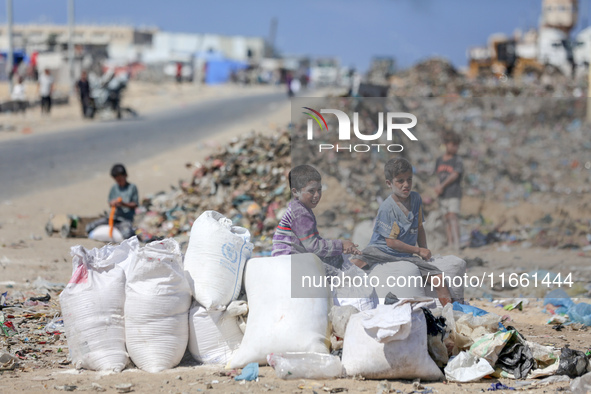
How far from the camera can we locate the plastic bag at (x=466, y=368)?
12.5ft

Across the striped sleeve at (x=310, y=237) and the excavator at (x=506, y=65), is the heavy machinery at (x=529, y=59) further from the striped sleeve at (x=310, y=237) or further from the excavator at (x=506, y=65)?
the striped sleeve at (x=310, y=237)

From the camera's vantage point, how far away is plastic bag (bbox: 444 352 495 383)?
3813 millimetres

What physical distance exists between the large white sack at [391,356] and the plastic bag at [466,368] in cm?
11

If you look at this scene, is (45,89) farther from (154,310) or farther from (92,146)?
(154,310)

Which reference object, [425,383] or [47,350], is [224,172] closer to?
[47,350]

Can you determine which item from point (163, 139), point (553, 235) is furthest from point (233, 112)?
point (553, 235)

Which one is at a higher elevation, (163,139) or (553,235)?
(163,139)

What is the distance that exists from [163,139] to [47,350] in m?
12.1

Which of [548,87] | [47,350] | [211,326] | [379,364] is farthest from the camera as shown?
[548,87]

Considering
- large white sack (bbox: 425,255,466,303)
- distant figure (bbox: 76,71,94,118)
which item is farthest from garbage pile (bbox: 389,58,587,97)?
large white sack (bbox: 425,255,466,303)

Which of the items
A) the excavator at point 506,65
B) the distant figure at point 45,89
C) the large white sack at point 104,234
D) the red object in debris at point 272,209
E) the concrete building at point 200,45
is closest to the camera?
the large white sack at point 104,234

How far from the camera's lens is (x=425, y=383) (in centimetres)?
382

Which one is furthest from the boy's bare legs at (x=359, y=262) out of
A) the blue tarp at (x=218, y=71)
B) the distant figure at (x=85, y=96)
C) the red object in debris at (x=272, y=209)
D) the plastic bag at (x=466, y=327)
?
the blue tarp at (x=218, y=71)

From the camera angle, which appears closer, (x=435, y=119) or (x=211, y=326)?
(x=211, y=326)
